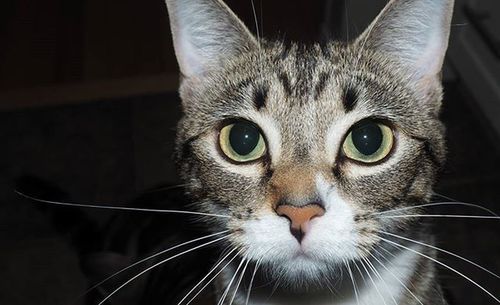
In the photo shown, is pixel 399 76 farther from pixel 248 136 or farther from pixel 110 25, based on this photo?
pixel 110 25

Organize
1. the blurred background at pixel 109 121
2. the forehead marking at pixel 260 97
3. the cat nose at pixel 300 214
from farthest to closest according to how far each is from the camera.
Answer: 1. the blurred background at pixel 109 121
2. the forehead marking at pixel 260 97
3. the cat nose at pixel 300 214

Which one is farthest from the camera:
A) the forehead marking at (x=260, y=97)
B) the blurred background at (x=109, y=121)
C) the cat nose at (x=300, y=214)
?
the blurred background at (x=109, y=121)

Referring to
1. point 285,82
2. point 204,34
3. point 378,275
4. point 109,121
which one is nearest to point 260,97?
point 285,82

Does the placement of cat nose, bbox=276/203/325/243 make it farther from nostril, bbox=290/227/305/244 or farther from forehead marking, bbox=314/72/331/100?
forehead marking, bbox=314/72/331/100

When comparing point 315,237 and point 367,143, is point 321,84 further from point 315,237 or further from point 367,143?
point 315,237

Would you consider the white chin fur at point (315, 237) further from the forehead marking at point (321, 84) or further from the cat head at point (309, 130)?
the forehead marking at point (321, 84)

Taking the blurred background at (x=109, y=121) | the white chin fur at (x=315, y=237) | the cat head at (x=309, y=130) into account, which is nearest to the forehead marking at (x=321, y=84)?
the cat head at (x=309, y=130)
